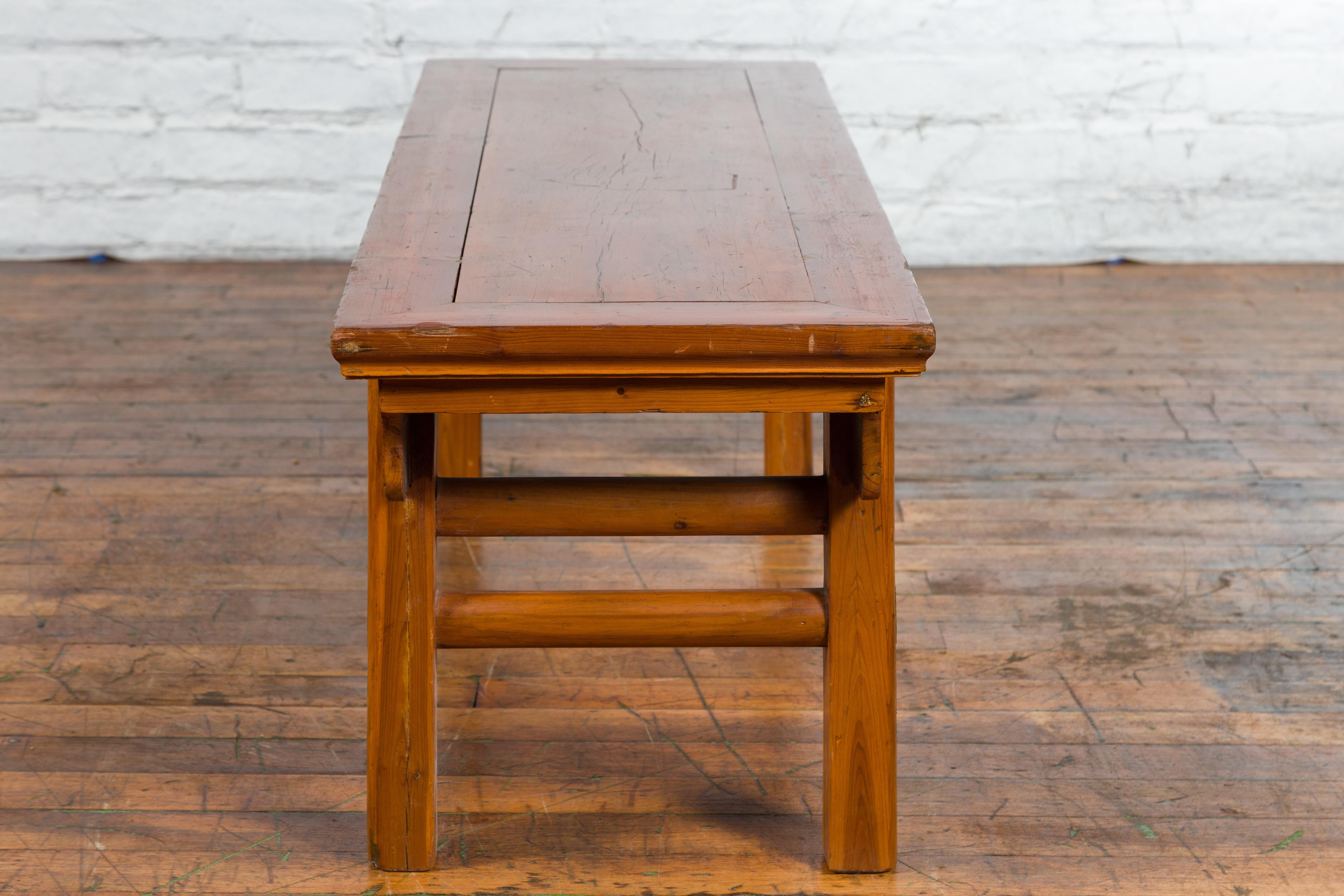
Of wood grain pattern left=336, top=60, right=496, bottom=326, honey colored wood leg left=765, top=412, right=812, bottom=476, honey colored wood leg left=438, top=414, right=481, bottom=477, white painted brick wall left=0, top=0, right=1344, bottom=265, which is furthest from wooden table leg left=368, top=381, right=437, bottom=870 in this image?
white painted brick wall left=0, top=0, right=1344, bottom=265

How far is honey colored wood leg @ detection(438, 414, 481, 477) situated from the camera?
2043 millimetres

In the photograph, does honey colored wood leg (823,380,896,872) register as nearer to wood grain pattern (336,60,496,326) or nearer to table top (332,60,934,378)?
table top (332,60,934,378)

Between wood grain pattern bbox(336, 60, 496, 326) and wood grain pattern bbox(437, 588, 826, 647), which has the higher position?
wood grain pattern bbox(336, 60, 496, 326)

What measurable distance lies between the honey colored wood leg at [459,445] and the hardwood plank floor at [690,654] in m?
0.12

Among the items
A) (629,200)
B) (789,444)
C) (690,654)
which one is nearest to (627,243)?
(629,200)

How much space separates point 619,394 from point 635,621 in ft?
0.95

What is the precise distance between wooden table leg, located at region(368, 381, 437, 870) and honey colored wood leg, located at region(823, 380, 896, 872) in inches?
15.2

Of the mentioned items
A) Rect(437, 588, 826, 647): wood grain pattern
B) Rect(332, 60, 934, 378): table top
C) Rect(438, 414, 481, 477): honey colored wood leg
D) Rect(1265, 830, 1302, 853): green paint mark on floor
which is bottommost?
Rect(1265, 830, 1302, 853): green paint mark on floor

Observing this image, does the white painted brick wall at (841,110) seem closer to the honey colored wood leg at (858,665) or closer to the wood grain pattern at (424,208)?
the wood grain pattern at (424,208)

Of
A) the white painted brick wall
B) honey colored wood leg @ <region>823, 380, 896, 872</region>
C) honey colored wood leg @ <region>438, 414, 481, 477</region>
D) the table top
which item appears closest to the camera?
the table top

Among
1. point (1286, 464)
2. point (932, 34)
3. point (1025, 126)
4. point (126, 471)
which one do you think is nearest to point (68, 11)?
point (126, 471)

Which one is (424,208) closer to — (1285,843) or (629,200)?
(629,200)

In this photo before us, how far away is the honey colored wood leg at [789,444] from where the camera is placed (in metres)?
2.05

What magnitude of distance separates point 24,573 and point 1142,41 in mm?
2725
